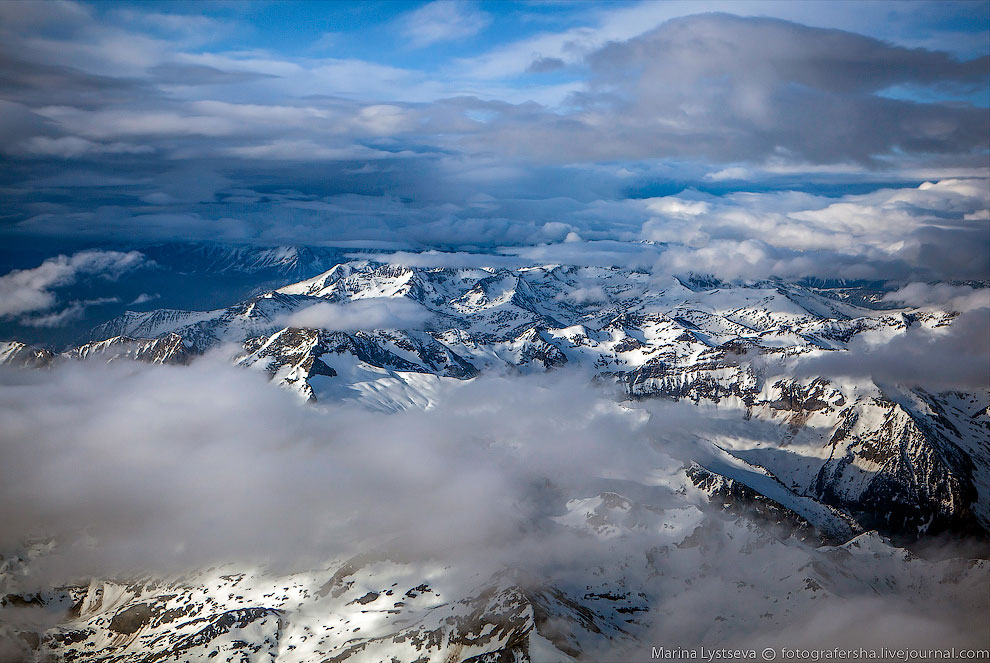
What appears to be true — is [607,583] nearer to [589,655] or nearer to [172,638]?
[589,655]

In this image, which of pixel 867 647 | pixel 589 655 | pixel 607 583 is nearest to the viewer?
pixel 867 647

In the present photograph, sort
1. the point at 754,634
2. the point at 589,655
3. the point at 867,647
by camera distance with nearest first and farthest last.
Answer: the point at 867,647, the point at 589,655, the point at 754,634

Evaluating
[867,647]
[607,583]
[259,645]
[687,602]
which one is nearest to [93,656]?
[259,645]

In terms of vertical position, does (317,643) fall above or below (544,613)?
below

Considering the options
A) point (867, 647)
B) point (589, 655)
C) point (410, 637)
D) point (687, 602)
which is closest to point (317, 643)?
point (410, 637)

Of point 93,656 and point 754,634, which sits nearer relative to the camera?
point 754,634

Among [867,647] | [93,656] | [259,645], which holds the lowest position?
[93,656]

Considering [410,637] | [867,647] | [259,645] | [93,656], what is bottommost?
[93,656]

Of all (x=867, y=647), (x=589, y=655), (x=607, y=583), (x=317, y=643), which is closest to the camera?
(x=867, y=647)

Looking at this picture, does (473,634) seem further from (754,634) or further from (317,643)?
(754,634)
